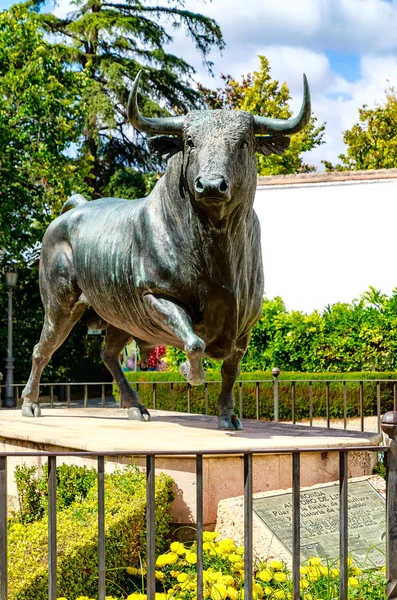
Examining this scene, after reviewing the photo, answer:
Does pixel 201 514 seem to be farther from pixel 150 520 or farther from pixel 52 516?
pixel 52 516

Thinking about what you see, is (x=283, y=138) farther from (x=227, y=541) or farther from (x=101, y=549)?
(x=101, y=549)

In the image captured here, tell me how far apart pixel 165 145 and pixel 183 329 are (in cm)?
126

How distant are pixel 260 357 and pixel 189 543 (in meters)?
11.0

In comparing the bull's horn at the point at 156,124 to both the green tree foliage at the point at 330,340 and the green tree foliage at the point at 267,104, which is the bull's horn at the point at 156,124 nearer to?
the green tree foliage at the point at 330,340

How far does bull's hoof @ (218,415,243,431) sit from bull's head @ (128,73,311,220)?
6.29 ft

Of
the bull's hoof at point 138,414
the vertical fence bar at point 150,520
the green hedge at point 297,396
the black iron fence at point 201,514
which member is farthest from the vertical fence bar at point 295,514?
the green hedge at point 297,396

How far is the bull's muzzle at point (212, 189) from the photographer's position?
4574 millimetres

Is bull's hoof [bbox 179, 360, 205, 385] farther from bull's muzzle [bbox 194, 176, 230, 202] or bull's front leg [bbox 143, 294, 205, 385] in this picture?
bull's muzzle [bbox 194, 176, 230, 202]

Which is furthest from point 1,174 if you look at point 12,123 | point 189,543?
point 189,543

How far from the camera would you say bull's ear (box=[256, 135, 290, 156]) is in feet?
17.7

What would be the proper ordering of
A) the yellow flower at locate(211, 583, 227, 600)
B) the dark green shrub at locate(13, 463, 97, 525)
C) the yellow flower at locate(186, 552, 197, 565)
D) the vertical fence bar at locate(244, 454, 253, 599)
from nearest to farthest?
the vertical fence bar at locate(244, 454, 253, 599) < the yellow flower at locate(211, 583, 227, 600) < the yellow flower at locate(186, 552, 197, 565) < the dark green shrub at locate(13, 463, 97, 525)

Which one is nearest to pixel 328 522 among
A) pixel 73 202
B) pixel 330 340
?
pixel 73 202

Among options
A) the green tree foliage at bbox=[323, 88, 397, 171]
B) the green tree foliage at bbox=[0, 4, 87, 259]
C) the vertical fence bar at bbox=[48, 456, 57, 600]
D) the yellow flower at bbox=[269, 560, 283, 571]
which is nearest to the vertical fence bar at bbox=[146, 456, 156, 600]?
the vertical fence bar at bbox=[48, 456, 57, 600]

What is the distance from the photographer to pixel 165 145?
548cm
